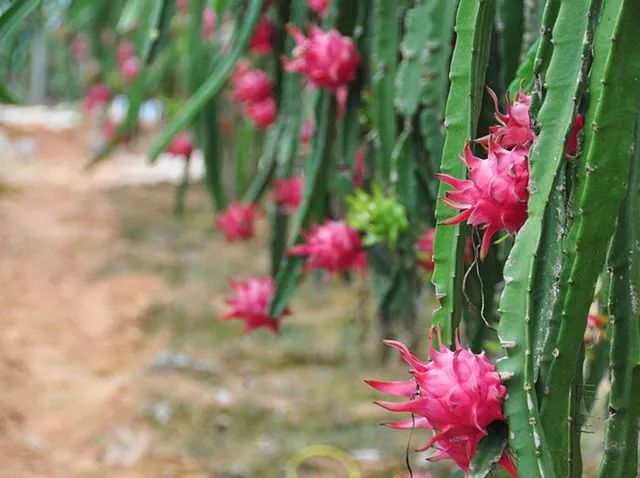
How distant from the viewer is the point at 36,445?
2352 mm

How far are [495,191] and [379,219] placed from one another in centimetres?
76

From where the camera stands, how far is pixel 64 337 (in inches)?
128

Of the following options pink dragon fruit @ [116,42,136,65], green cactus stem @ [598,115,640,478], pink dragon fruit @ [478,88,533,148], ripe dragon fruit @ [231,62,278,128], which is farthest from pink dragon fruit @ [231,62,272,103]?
pink dragon fruit @ [116,42,136,65]

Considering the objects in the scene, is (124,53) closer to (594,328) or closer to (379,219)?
(379,219)

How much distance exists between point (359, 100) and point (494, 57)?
1.23ft

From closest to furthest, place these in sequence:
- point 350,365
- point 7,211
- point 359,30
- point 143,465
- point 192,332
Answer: point 359,30 → point 143,465 → point 350,365 → point 192,332 → point 7,211

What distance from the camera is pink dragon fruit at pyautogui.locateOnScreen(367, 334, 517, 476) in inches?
25.4

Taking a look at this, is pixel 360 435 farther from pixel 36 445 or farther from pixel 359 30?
pixel 359 30

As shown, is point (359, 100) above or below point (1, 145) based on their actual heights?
above

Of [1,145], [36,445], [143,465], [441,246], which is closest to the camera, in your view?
[441,246]

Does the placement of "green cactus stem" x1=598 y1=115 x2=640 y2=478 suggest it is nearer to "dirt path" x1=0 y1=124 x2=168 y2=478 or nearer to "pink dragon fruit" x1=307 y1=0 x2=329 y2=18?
"pink dragon fruit" x1=307 y1=0 x2=329 y2=18

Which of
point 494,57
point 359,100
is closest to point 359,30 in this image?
point 359,100

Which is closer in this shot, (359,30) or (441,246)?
(441,246)

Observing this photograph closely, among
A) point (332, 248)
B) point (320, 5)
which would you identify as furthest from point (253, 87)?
point (332, 248)
